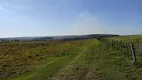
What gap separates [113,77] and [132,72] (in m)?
2.46

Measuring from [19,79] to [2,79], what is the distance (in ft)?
6.35

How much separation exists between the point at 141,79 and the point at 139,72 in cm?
248

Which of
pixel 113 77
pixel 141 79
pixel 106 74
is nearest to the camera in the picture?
pixel 141 79

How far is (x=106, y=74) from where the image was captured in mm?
16500

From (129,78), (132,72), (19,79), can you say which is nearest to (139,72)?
(132,72)

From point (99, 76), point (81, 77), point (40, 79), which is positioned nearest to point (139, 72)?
point (99, 76)

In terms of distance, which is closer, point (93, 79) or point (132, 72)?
point (93, 79)

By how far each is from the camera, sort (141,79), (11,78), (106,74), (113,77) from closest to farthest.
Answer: (141,79), (113,77), (106,74), (11,78)

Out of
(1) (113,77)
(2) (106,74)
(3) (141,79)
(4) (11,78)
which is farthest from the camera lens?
(4) (11,78)

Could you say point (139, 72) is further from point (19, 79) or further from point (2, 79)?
point (2, 79)

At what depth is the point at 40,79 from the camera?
1591 cm

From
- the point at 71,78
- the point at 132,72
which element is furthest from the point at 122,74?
the point at 71,78

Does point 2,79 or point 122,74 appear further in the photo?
point 2,79

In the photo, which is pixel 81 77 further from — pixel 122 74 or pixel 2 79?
pixel 2 79
